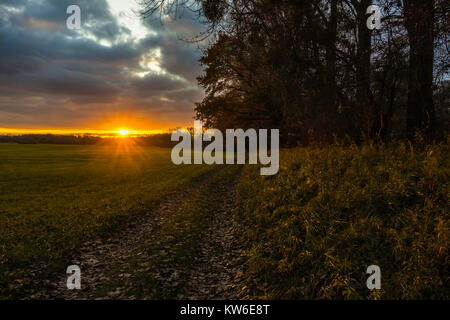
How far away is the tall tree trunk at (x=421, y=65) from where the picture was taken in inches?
287

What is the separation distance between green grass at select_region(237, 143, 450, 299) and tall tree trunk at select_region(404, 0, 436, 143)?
299 centimetres

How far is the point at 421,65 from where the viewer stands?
9539mm

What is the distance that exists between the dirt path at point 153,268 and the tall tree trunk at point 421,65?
8.43 meters

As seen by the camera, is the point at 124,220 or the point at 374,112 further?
the point at 374,112

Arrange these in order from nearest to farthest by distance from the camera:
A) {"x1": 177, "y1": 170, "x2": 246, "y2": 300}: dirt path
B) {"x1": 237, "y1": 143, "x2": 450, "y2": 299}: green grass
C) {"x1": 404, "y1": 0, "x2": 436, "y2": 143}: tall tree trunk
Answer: {"x1": 237, "y1": 143, "x2": 450, "y2": 299}: green grass
{"x1": 177, "y1": 170, "x2": 246, "y2": 300}: dirt path
{"x1": 404, "y1": 0, "x2": 436, "y2": 143}: tall tree trunk

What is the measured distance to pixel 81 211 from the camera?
1180 cm

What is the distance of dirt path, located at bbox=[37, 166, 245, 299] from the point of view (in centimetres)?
520

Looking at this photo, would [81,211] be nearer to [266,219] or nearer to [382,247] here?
[266,219]

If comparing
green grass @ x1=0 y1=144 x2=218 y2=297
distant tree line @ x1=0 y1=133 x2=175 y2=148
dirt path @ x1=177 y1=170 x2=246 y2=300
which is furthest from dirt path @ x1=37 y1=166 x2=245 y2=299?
distant tree line @ x1=0 y1=133 x2=175 y2=148

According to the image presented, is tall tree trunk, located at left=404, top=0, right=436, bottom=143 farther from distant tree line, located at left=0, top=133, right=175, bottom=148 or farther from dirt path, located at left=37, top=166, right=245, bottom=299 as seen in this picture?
distant tree line, located at left=0, top=133, right=175, bottom=148

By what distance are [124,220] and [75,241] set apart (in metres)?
2.63

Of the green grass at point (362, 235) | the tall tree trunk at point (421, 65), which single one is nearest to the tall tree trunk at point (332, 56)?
the tall tree trunk at point (421, 65)
